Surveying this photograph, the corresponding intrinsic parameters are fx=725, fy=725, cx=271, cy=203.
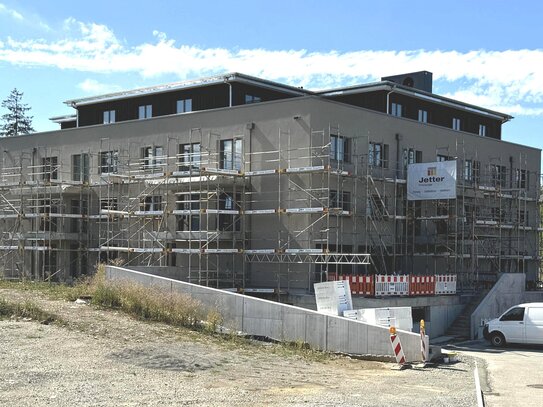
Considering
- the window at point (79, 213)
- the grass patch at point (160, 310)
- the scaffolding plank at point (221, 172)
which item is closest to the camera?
the grass patch at point (160, 310)

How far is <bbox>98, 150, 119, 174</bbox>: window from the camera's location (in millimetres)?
36438

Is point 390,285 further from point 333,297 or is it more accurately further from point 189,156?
point 189,156

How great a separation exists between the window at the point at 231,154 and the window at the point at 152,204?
383cm

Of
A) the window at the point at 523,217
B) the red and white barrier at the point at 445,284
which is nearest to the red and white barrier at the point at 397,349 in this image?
the red and white barrier at the point at 445,284

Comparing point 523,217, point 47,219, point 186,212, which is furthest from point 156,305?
point 523,217

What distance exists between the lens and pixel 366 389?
15.2 m

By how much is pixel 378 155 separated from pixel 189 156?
8697 millimetres

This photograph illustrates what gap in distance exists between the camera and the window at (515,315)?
2692 centimetres

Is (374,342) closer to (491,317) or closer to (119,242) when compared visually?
(491,317)

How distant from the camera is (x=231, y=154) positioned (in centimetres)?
3231

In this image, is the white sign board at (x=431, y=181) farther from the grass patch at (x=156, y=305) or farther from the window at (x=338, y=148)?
the grass patch at (x=156, y=305)

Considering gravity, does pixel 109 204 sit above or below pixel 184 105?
below

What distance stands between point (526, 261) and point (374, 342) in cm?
2539

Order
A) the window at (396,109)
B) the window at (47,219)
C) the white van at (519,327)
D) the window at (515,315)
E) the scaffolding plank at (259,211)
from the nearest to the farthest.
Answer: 1. the white van at (519,327)
2. the window at (515,315)
3. the scaffolding plank at (259,211)
4. the window at (47,219)
5. the window at (396,109)
